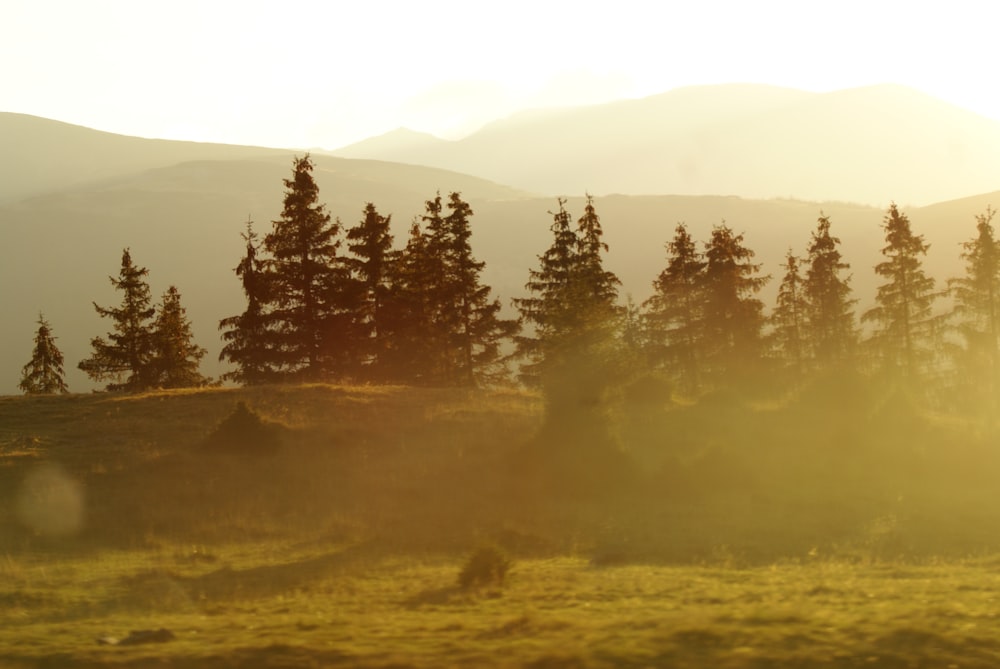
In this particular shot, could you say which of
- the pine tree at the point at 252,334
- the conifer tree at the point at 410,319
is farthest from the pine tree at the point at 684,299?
the pine tree at the point at 252,334

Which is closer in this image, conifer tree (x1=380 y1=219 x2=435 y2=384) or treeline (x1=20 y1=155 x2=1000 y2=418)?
treeline (x1=20 y1=155 x2=1000 y2=418)

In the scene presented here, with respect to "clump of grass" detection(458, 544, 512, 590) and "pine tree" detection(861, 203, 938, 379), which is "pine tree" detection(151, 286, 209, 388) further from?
"clump of grass" detection(458, 544, 512, 590)

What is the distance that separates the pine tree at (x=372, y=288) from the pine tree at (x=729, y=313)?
22445mm

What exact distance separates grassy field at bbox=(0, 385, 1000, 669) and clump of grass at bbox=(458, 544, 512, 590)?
0.37m

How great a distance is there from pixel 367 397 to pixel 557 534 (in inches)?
751

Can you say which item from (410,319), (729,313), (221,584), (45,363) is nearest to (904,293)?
(729,313)

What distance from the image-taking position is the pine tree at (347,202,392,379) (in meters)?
54.3

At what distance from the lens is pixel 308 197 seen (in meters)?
53.1

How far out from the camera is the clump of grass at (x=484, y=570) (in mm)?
18978

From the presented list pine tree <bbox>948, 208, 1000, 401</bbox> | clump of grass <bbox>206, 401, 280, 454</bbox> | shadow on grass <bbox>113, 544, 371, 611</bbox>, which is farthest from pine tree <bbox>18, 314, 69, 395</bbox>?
pine tree <bbox>948, 208, 1000, 401</bbox>

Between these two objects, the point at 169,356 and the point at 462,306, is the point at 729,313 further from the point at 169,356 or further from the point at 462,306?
the point at 169,356

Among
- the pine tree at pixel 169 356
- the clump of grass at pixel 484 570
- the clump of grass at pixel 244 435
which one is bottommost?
the clump of grass at pixel 484 570

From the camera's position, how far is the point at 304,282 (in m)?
52.3

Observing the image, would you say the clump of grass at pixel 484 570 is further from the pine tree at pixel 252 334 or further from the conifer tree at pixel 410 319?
the pine tree at pixel 252 334
